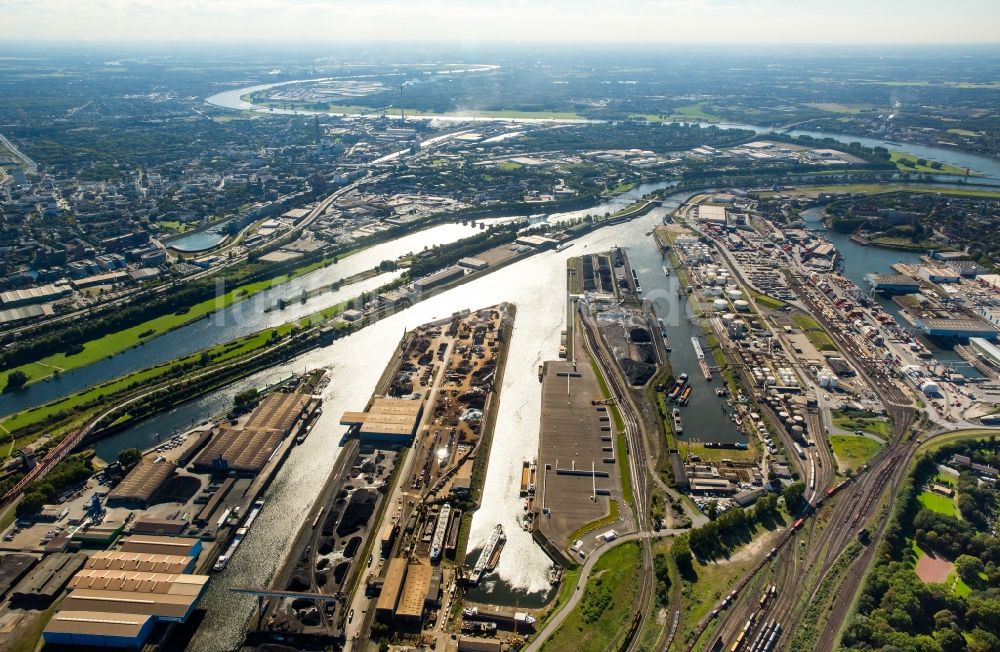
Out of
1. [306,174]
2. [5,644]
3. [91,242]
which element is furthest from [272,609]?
[306,174]

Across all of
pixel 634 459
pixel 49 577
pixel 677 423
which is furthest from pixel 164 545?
pixel 677 423

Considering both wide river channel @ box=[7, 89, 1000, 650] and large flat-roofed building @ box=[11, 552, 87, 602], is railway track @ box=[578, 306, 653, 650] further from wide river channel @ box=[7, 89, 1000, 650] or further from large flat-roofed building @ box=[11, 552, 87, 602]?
large flat-roofed building @ box=[11, 552, 87, 602]

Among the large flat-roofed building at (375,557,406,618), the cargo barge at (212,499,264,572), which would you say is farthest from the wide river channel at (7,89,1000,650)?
the large flat-roofed building at (375,557,406,618)

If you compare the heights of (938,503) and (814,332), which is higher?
(814,332)

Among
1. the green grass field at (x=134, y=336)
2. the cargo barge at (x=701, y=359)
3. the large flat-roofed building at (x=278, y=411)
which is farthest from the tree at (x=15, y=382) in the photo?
the cargo barge at (x=701, y=359)

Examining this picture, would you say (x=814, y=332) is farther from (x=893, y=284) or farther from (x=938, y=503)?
(x=938, y=503)

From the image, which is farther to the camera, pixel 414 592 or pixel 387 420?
pixel 387 420
